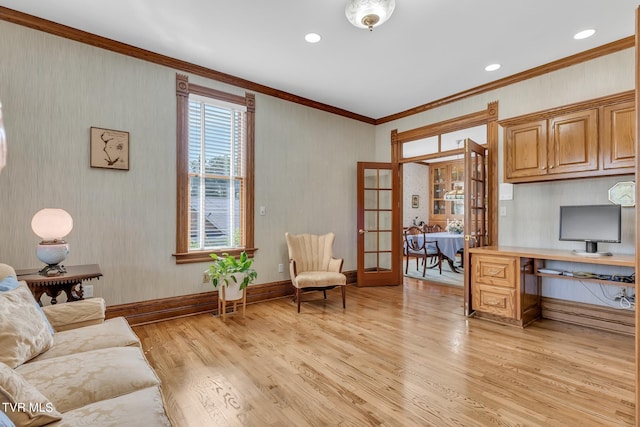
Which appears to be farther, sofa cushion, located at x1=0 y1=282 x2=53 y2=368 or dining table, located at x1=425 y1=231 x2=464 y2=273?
dining table, located at x1=425 y1=231 x2=464 y2=273

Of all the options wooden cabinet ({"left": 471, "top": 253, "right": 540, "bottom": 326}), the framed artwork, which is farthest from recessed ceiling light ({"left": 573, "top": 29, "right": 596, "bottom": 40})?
the framed artwork

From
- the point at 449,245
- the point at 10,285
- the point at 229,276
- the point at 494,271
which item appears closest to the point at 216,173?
the point at 229,276

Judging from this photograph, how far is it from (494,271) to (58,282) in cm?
400

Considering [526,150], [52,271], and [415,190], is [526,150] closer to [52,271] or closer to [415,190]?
[52,271]

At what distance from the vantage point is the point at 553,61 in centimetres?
347

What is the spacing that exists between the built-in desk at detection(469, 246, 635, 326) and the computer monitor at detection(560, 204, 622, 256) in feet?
0.62

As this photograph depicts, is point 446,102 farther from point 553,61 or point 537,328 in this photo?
point 537,328

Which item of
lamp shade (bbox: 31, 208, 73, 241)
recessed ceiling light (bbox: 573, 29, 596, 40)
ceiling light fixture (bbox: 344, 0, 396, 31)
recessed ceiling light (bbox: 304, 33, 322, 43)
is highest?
recessed ceiling light (bbox: 573, 29, 596, 40)

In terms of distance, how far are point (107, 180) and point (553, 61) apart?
16.1 feet

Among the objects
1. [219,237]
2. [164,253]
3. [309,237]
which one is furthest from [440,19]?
[164,253]

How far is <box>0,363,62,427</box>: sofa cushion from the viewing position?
971mm

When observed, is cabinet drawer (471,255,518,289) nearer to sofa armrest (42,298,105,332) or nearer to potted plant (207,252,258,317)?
potted plant (207,252,258,317)

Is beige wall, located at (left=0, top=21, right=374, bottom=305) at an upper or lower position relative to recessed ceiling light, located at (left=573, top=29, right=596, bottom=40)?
lower

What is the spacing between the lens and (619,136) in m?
2.87
